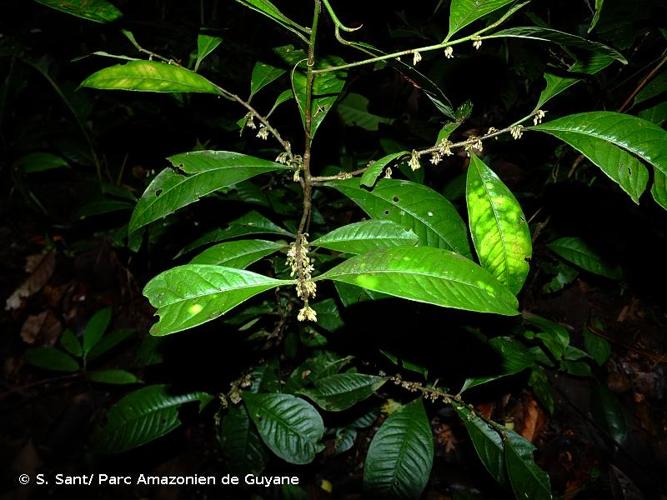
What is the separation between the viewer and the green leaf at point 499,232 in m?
0.96

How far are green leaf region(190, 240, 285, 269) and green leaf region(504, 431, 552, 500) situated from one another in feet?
3.39

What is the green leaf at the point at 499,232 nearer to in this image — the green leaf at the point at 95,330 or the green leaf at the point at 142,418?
the green leaf at the point at 142,418

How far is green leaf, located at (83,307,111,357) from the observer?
2297mm

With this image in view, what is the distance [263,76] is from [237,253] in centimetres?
54

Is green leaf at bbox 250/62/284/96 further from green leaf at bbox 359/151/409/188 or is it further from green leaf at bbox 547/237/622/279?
green leaf at bbox 547/237/622/279

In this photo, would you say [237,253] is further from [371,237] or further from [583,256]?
[583,256]

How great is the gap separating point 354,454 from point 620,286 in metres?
1.63

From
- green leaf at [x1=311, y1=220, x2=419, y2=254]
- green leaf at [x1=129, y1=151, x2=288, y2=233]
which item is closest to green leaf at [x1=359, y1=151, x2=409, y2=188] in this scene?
green leaf at [x1=311, y1=220, x2=419, y2=254]

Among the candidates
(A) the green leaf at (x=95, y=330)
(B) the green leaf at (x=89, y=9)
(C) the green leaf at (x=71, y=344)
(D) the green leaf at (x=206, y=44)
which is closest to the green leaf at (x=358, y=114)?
(D) the green leaf at (x=206, y=44)

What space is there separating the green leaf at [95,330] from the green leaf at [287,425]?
1119 millimetres

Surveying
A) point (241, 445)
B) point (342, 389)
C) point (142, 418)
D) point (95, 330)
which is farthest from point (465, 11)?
point (95, 330)

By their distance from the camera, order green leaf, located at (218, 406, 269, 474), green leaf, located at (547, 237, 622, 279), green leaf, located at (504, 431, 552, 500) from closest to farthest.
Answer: green leaf, located at (504, 431, 552, 500), green leaf, located at (218, 406, 269, 474), green leaf, located at (547, 237, 622, 279)

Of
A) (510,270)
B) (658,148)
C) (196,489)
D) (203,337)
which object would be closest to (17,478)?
(196,489)

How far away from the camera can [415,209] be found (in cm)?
117
